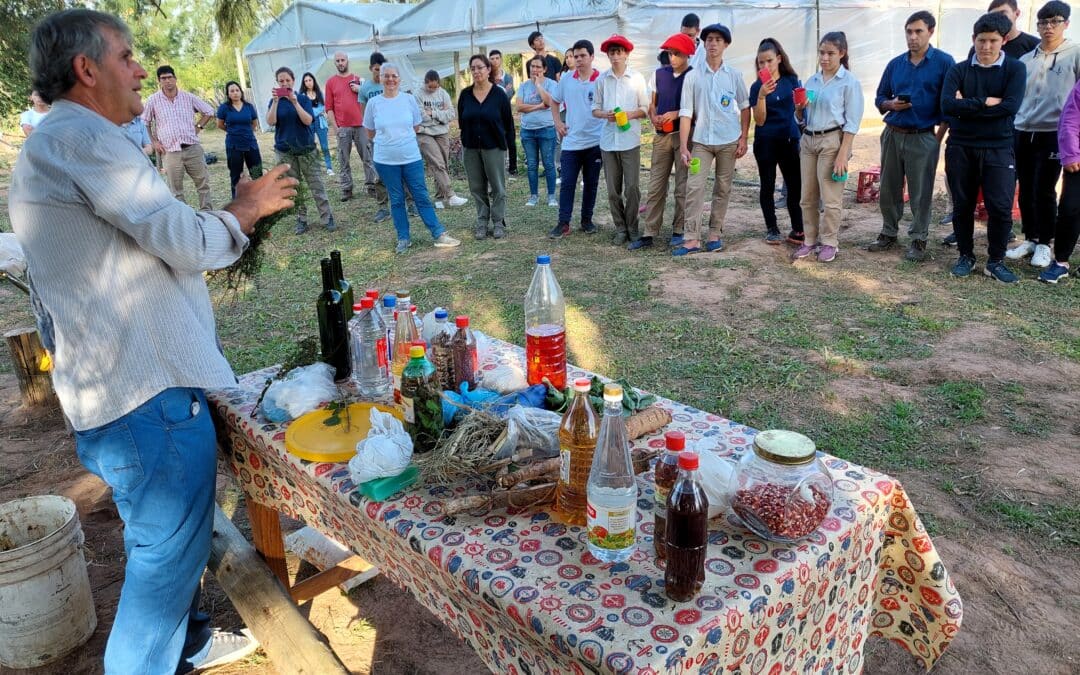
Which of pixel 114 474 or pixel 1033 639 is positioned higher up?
pixel 114 474

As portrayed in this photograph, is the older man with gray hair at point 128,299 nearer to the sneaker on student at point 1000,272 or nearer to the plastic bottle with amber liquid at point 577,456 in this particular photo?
the plastic bottle with amber liquid at point 577,456

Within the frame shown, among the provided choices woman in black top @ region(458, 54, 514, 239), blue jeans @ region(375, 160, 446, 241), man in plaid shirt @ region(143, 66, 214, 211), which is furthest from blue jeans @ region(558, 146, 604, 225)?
man in plaid shirt @ region(143, 66, 214, 211)

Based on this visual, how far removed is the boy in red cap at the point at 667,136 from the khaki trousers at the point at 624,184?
19 cm

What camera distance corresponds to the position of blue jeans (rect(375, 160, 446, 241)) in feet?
25.2

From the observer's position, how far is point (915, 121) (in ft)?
20.2

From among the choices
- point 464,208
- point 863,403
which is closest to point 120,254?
point 863,403

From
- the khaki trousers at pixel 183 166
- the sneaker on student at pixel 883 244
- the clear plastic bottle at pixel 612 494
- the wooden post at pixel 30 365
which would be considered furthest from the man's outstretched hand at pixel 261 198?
the khaki trousers at pixel 183 166

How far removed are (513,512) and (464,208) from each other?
350 inches

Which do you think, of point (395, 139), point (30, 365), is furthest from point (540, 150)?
point (30, 365)

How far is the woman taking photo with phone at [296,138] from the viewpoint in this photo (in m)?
8.84

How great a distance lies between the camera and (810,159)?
651 cm

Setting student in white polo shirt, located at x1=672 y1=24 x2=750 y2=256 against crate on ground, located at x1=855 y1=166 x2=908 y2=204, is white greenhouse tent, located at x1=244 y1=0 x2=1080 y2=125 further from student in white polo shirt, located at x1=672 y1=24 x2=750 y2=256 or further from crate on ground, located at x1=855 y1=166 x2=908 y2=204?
student in white polo shirt, located at x1=672 y1=24 x2=750 y2=256

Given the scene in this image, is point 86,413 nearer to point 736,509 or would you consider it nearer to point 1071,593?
point 736,509

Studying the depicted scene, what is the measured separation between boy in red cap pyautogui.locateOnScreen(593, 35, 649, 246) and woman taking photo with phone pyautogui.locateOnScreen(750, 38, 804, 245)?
116 centimetres
